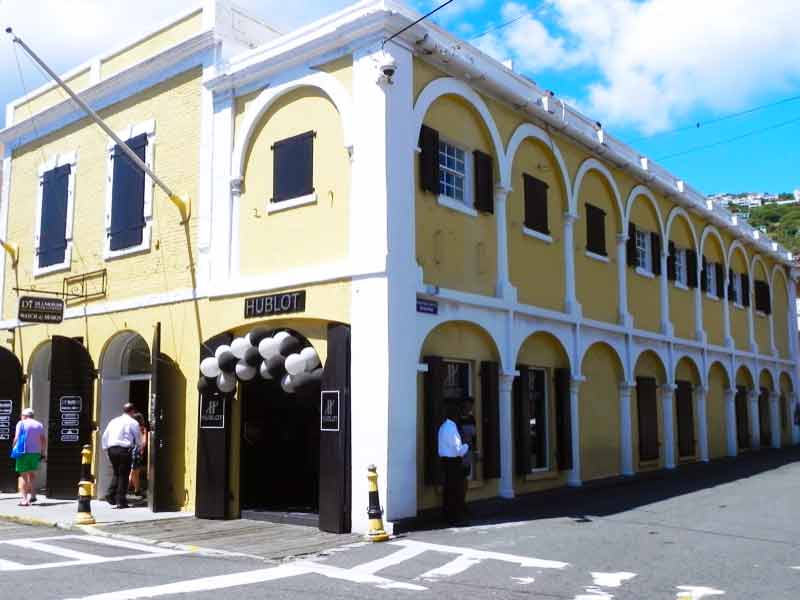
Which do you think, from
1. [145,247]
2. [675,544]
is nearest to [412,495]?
[675,544]

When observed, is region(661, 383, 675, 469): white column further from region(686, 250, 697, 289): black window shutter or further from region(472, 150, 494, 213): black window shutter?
region(472, 150, 494, 213): black window shutter

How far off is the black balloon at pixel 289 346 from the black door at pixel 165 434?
3096 mm

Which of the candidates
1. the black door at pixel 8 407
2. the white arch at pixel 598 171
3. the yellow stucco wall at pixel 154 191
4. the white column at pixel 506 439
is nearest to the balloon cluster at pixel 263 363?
the yellow stucco wall at pixel 154 191

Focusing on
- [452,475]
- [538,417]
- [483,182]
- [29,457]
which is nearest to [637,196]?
[538,417]

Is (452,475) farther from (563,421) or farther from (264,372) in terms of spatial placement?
(563,421)

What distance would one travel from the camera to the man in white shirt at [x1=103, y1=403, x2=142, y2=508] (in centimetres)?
1445

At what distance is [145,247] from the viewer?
1594 centimetres

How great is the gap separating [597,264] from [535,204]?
Result: 292cm

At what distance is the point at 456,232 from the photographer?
13.9m

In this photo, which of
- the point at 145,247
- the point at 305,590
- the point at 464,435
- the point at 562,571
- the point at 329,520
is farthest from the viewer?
the point at 145,247

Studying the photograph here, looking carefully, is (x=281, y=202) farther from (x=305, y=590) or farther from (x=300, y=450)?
(x=305, y=590)

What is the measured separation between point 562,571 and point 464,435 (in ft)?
13.8

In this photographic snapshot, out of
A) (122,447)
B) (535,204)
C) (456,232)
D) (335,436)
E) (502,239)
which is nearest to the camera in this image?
(335,436)

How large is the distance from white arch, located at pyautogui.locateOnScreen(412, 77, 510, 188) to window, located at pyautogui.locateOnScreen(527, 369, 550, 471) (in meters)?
3.75
